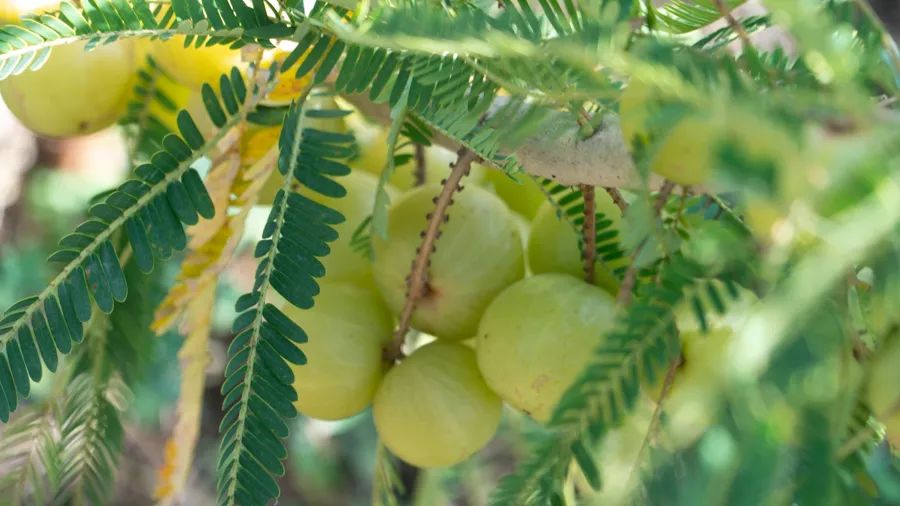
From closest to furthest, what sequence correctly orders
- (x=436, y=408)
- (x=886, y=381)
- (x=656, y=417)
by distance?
(x=886, y=381)
(x=656, y=417)
(x=436, y=408)

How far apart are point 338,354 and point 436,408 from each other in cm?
6

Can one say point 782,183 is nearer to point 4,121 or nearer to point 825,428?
point 825,428

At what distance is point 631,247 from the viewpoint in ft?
0.93

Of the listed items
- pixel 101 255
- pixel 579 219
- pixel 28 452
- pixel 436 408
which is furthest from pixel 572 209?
pixel 28 452

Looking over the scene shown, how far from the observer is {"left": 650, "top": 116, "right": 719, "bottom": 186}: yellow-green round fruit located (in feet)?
0.80

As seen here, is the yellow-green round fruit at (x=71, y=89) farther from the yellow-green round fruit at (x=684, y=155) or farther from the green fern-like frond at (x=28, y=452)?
the yellow-green round fruit at (x=684, y=155)

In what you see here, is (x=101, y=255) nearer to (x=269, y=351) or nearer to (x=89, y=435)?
(x=269, y=351)

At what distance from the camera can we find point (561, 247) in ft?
1.59

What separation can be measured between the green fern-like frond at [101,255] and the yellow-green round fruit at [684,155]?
0.21m

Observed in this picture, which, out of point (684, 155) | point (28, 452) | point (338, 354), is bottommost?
point (28, 452)

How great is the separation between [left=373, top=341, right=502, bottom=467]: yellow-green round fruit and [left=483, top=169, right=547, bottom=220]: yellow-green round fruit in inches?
5.3

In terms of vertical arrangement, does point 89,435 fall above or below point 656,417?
below

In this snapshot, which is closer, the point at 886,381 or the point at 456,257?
the point at 886,381

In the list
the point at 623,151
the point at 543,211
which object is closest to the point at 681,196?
the point at 623,151
